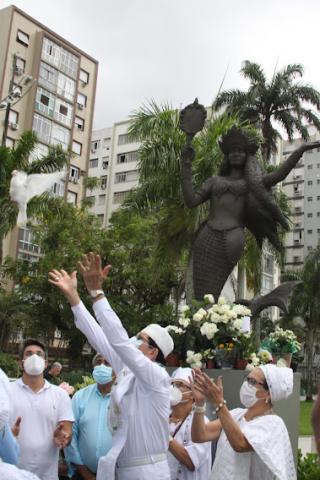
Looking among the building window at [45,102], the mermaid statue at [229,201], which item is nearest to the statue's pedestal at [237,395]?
the mermaid statue at [229,201]

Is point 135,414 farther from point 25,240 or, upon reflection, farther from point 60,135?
point 60,135

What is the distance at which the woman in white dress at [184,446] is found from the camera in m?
4.27

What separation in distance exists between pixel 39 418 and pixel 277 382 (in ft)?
6.59

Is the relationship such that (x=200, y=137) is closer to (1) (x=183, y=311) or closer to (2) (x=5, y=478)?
(1) (x=183, y=311)

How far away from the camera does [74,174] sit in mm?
47938

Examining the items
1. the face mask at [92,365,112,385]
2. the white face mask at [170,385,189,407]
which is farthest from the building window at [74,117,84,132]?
the white face mask at [170,385,189,407]

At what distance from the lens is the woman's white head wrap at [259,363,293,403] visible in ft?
12.0

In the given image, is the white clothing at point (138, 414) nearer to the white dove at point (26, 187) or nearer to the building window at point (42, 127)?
the white dove at point (26, 187)

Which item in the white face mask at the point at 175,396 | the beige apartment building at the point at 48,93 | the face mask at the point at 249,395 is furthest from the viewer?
the beige apartment building at the point at 48,93

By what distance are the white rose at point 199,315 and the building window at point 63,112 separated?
4353cm

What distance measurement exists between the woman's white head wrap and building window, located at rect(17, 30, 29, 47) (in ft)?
149

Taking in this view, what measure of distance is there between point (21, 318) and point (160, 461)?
23349 millimetres

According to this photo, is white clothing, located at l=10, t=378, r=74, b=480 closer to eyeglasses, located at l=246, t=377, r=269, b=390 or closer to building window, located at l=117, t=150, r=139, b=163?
eyeglasses, located at l=246, t=377, r=269, b=390

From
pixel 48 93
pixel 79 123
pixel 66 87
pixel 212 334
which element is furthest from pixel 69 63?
pixel 212 334
